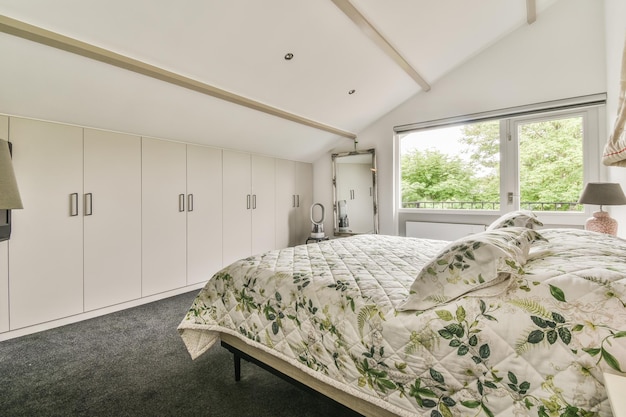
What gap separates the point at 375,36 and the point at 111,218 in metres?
3.25

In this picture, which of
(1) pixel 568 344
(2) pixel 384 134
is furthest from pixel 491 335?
(2) pixel 384 134

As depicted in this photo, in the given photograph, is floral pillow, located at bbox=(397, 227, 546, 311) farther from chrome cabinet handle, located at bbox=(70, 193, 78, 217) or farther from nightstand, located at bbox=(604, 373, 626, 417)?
chrome cabinet handle, located at bbox=(70, 193, 78, 217)

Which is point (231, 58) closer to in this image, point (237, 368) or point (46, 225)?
point (46, 225)

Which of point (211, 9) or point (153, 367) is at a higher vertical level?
point (211, 9)

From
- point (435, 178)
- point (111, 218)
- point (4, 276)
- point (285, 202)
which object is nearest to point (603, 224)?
point (435, 178)

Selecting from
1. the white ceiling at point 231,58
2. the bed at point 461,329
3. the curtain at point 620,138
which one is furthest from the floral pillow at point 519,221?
the white ceiling at point 231,58

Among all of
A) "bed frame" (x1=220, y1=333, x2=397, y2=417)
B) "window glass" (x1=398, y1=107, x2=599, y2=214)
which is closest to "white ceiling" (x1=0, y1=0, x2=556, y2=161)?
"window glass" (x1=398, y1=107, x2=599, y2=214)

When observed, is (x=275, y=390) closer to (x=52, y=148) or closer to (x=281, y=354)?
(x=281, y=354)

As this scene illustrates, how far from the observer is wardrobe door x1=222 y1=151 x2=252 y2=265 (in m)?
3.98

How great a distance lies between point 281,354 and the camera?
4.45 feet

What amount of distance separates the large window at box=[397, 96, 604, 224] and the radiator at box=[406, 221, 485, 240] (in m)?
0.23

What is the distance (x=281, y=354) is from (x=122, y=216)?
2566 millimetres

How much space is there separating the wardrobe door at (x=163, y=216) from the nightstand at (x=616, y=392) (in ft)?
11.8

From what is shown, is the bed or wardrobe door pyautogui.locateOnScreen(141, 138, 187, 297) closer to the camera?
the bed
